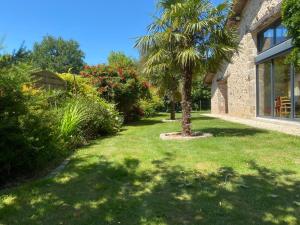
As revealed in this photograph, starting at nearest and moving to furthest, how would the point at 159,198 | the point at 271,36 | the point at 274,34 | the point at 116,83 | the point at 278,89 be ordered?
the point at 159,198 → the point at 274,34 → the point at 278,89 → the point at 271,36 → the point at 116,83

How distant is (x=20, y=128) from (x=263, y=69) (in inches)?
488

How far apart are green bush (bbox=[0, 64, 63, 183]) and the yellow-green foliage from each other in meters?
6.87

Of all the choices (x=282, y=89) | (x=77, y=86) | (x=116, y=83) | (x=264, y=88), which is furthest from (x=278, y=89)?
(x=77, y=86)

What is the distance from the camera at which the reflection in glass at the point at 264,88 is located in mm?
14756

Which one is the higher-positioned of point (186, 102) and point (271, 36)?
point (271, 36)

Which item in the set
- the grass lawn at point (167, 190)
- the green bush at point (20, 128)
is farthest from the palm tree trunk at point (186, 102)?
the green bush at point (20, 128)

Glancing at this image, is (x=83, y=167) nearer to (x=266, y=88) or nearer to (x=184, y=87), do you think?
(x=184, y=87)

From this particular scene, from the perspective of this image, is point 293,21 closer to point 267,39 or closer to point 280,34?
point 280,34

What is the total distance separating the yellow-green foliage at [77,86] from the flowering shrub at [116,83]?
1.94ft

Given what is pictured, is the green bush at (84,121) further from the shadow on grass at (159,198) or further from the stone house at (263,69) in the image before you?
the stone house at (263,69)

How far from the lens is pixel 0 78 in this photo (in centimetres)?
520

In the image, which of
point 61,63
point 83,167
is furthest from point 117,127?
point 61,63

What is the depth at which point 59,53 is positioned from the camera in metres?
75.1

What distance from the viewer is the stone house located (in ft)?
41.6
